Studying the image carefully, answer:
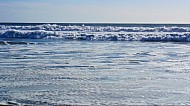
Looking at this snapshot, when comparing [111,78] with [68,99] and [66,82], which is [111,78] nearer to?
[66,82]

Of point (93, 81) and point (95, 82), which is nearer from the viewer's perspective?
point (95, 82)

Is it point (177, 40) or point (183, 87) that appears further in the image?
point (177, 40)

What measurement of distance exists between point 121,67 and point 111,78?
2682 millimetres

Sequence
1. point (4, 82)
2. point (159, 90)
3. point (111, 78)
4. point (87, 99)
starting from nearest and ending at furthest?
1. point (87, 99)
2. point (159, 90)
3. point (4, 82)
4. point (111, 78)

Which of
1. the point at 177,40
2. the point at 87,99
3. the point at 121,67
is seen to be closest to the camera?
the point at 87,99

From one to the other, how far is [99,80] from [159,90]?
7.21ft

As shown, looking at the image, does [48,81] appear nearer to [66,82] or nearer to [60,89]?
[66,82]

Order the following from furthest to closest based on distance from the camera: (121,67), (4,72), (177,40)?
(177,40)
(121,67)
(4,72)

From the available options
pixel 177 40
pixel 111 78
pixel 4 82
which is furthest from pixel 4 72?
pixel 177 40

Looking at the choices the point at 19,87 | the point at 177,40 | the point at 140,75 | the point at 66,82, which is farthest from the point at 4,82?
the point at 177,40

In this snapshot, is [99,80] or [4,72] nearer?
[99,80]

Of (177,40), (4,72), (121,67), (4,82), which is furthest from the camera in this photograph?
(177,40)

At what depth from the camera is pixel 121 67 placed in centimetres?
1545

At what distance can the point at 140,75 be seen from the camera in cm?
1341
